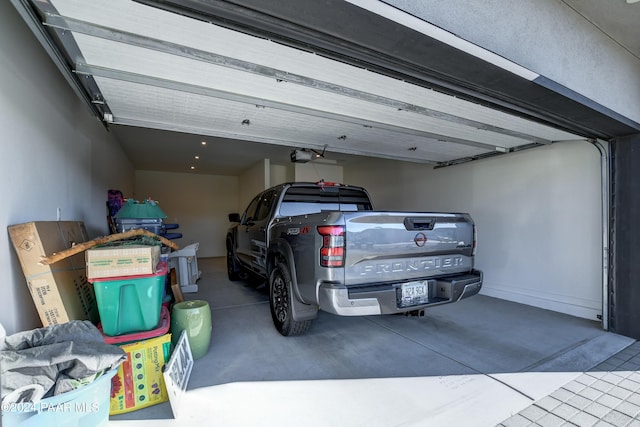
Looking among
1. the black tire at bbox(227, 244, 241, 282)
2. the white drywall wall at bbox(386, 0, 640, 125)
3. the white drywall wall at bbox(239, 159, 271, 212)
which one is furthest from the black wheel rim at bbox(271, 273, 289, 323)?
the white drywall wall at bbox(239, 159, 271, 212)

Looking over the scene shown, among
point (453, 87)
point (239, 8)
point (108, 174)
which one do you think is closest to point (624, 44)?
point (453, 87)

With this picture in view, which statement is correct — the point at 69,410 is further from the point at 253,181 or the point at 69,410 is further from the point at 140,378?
the point at 253,181

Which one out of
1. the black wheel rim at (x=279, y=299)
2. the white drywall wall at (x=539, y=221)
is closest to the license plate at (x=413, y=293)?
the black wheel rim at (x=279, y=299)

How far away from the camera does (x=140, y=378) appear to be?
74.6 inches

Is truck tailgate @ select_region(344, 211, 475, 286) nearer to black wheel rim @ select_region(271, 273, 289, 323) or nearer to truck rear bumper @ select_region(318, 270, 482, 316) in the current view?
truck rear bumper @ select_region(318, 270, 482, 316)

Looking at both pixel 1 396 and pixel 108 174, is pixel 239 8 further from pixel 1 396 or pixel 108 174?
pixel 108 174

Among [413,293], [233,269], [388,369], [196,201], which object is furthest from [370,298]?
[196,201]

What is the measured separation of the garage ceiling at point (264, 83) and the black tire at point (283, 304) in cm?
176

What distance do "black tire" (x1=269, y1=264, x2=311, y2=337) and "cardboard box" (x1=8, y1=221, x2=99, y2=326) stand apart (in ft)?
5.47

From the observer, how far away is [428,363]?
247 cm

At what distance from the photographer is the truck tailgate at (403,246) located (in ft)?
7.43

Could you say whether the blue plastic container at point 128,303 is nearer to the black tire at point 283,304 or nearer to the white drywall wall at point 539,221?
the black tire at point 283,304

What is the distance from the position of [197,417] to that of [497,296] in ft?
15.6

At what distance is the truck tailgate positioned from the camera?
2264mm
